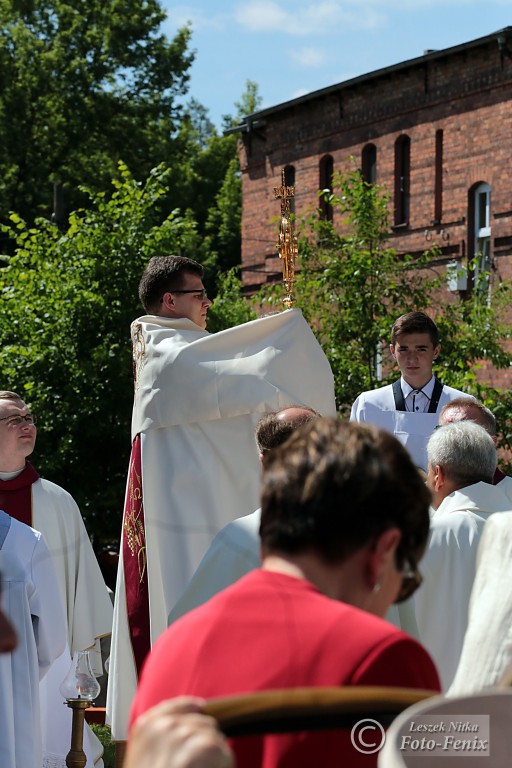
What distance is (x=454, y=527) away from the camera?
4348mm

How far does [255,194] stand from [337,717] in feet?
100

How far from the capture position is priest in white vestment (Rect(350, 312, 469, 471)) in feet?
21.8

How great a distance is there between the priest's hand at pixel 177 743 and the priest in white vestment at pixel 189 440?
4.23 m

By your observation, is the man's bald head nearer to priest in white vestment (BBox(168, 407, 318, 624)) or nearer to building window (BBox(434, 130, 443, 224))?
priest in white vestment (BBox(168, 407, 318, 624))

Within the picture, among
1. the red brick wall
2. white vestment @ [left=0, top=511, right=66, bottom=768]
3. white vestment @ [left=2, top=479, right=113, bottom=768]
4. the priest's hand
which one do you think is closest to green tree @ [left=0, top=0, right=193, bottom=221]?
the red brick wall

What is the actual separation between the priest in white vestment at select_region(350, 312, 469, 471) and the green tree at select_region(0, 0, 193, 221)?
27.9 metres

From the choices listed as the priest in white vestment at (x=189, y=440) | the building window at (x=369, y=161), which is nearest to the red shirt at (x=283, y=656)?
the priest in white vestment at (x=189, y=440)

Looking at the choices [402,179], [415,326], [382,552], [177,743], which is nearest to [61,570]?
[415,326]

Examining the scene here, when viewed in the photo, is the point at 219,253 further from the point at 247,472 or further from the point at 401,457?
the point at 401,457

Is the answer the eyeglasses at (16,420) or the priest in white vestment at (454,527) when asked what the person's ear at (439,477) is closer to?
the priest in white vestment at (454,527)

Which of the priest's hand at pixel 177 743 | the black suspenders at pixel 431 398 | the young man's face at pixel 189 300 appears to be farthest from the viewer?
the black suspenders at pixel 431 398

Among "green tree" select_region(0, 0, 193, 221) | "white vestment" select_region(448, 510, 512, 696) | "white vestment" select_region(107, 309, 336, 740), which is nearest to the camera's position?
"white vestment" select_region(448, 510, 512, 696)

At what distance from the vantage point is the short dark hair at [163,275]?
6.14m

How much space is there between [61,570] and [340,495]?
554 centimetres
